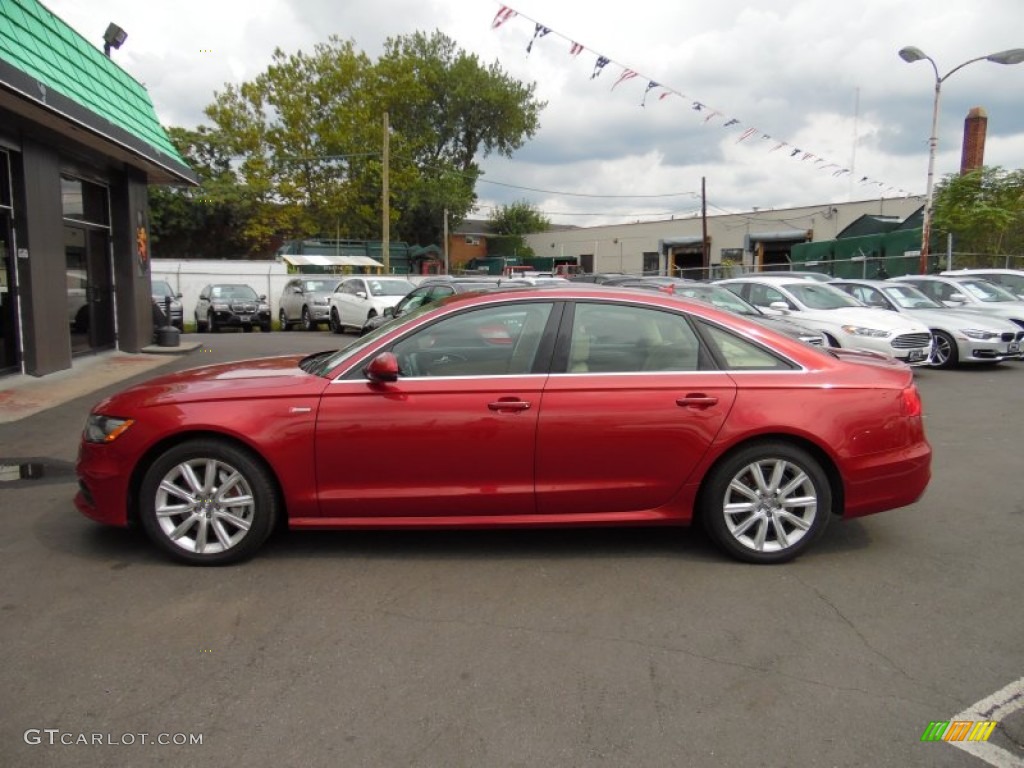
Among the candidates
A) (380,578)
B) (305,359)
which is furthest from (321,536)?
(305,359)

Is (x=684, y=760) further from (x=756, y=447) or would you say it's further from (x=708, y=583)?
(x=756, y=447)

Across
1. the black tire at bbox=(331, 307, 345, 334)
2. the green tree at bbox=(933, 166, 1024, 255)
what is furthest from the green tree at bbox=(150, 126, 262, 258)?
the green tree at bbox=(933, 166, 1024, 255)

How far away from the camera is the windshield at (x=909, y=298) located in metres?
13.7

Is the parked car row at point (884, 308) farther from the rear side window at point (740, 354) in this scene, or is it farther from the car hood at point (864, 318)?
the rear side window at point (740, 354)

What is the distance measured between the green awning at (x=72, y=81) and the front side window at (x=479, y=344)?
19.1ft

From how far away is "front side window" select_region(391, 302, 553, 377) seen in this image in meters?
4.16

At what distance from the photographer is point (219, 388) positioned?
4.14m

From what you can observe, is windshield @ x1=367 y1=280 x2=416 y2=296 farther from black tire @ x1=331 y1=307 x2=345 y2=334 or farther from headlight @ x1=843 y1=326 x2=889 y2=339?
headlight @ x1=843 y1=326 x2=889 y2=339

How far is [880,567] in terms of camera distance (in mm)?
→ 4184

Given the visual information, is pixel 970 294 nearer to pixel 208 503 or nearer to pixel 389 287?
pixel 389 287

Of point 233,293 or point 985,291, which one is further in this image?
point 233,293

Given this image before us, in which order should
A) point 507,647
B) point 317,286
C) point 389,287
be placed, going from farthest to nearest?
point 317,286, point 389,287, point 507,647

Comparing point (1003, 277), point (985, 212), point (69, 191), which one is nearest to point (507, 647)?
point (69, 191)

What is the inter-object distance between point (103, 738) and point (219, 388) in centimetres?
197
